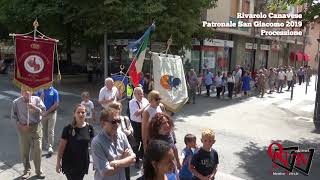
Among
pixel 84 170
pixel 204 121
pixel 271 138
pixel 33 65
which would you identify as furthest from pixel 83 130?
pixel 204 121

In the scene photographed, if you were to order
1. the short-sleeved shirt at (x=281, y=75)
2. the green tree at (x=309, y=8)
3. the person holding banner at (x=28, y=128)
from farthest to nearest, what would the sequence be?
1. the short-sleeved shirt at (x=281, y=75)
2. the green tree at (x=309, y=8)
3. the person holding banner at (x=28, y=128)

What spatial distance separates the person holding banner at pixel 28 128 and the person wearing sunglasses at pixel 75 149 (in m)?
1.91

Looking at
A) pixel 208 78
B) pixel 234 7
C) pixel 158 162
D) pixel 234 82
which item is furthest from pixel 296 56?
pixel 158 162

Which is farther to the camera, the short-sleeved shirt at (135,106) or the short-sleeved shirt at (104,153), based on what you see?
the short-sleeved shirt at (135,106)

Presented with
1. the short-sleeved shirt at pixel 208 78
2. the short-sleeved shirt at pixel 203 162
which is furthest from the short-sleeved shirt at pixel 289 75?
the short-sleeved shirt at pixel 203 162

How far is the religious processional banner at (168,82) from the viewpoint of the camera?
8156 millimetres

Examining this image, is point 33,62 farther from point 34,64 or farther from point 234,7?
point 234,7

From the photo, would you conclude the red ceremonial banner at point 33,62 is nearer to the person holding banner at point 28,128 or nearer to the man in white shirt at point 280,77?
the person holding banner at point 28,128

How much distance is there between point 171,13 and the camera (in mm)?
18312

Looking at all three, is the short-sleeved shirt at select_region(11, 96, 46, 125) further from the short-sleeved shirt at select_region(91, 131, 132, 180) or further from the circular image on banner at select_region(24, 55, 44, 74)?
the short-sleeved shirt at select_region(91, 131, 132, 180)

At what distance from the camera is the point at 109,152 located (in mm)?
4266

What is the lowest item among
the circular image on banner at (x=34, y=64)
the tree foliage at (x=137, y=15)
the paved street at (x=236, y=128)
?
the paved street at (x=236, y=128)

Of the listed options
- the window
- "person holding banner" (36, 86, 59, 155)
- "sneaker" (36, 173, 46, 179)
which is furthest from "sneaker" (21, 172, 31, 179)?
the window

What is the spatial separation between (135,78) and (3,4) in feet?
65.1
